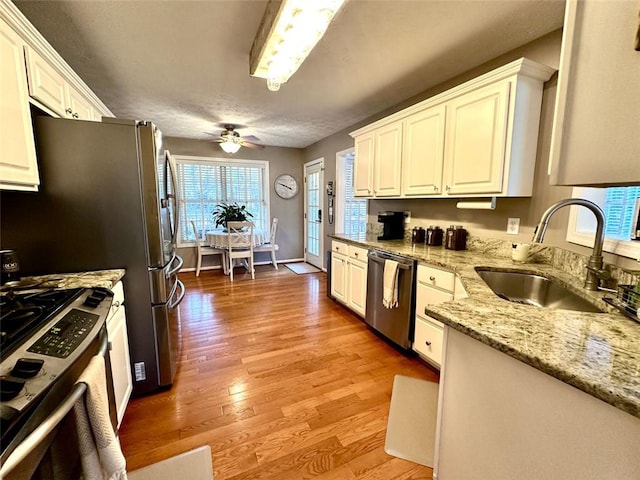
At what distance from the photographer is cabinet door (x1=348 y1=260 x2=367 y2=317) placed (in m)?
2.86

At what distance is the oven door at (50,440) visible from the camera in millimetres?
585

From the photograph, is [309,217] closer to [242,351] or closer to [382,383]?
[242,351]

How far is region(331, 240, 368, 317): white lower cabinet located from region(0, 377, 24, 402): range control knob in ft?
7.96

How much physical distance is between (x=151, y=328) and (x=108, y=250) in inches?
22.1

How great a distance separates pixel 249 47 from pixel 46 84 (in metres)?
1.27

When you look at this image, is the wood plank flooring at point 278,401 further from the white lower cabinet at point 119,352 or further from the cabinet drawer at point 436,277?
the cabinet drawer at point 436,277

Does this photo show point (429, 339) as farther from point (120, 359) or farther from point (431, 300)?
point (120, 359)

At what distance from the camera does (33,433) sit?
62 cm

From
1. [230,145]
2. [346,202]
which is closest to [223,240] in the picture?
[230,145]

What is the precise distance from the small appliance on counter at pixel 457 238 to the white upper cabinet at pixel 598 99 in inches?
63.0

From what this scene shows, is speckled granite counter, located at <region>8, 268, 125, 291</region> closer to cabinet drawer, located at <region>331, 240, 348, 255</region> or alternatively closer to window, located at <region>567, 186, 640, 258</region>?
cabinet drawer, located at <region>331, 240, 348, 255</region>

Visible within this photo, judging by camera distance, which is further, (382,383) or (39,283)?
(382,383)

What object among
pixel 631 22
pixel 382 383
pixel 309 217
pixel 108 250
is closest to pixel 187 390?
pixel 108 250

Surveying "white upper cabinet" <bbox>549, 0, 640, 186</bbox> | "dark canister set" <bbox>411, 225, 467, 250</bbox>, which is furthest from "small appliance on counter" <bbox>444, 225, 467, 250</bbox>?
"white upper cabinet" <bbox>549, 0, 640, 186</bbox>
